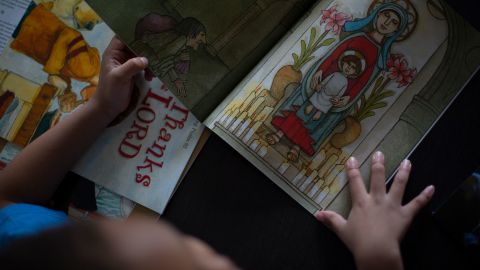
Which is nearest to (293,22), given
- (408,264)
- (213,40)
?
(213,40)

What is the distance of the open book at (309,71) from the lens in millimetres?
493

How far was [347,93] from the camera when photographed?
0.50 meters

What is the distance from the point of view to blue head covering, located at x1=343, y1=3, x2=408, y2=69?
1.63 feet

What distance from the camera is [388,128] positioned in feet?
1.63

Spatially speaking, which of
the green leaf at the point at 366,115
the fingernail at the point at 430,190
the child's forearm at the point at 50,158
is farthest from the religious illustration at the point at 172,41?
the fingernail at the point at 430,190

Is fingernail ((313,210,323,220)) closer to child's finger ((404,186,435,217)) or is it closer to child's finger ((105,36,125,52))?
child's finger ((404,186,435,217))

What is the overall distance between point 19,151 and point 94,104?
0.42ft

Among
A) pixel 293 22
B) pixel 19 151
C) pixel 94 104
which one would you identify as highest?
pixel 293 22

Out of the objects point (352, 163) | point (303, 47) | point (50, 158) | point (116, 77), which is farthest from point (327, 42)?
point (50, 158)

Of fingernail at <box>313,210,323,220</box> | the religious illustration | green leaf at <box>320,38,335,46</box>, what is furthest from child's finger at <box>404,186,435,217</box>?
the religious illustration

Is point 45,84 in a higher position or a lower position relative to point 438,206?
lower

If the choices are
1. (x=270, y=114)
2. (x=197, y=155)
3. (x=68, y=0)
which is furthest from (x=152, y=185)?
(x=68, y=0)

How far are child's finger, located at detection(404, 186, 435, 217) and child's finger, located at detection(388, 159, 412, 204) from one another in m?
0.02

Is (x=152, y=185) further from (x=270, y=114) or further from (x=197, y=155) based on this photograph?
(x=270, y=114)
